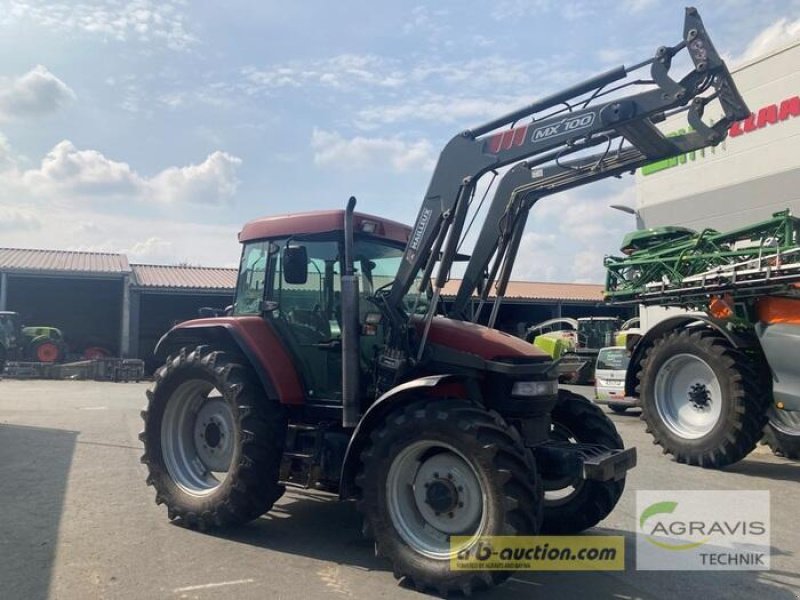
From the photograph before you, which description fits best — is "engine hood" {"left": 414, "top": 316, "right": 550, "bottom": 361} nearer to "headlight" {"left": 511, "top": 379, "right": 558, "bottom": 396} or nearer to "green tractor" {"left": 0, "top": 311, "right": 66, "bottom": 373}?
"headlight" {"left": 511, "top": 379, "right": 558, "bottom": 396}

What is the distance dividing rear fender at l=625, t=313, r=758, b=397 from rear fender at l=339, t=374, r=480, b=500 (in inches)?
207

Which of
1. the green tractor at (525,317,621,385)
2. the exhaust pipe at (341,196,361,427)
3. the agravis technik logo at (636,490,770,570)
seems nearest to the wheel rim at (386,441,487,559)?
the exhaust pipe at (341,196,361,427)

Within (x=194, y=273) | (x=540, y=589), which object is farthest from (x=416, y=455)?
(x=194, y=273)

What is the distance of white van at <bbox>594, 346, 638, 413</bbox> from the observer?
1431 cm

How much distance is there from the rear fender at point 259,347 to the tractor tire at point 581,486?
2190 mm

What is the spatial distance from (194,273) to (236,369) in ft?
93.4

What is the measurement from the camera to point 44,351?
85.8ft

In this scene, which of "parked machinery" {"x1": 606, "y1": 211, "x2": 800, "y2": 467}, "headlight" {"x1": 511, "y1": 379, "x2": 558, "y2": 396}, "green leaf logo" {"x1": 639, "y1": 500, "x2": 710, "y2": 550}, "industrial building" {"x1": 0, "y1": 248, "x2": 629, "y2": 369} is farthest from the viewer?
"industrial building" {"x1": 0, "y1": 248, "x2": 629, "y2": 369}

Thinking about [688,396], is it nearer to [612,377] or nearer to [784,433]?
[784,433]

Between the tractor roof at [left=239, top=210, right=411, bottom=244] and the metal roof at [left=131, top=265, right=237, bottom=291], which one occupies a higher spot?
the metal roof at [left=131, top=265, right=237, bottom=291]

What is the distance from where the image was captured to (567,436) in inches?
228

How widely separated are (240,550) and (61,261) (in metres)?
29.4

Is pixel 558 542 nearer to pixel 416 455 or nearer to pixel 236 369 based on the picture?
pixel 416 455

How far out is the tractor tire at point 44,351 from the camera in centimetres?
2608
